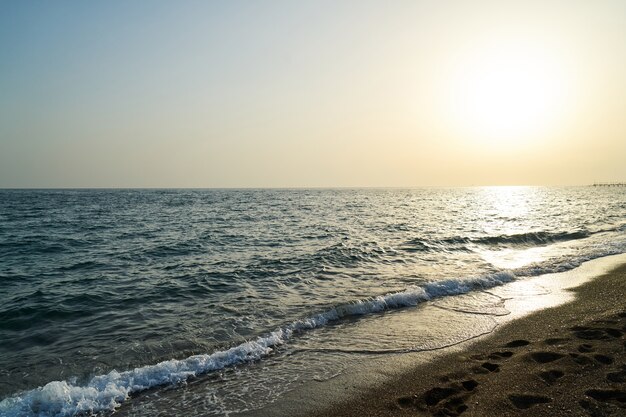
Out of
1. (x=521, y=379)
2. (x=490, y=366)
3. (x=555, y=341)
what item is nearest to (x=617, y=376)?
(x=521, y=379)

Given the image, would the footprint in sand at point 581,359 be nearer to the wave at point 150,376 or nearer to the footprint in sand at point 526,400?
the footprint in sand at point 526,400

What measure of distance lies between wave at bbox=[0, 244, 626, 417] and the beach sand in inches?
121

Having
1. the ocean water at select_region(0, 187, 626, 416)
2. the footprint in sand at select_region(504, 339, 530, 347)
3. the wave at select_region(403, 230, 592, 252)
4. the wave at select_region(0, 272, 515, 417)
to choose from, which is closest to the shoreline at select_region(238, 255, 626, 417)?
the footprint in sand at select_region(504, 339, 530, 347)

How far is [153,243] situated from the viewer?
24.9 metres

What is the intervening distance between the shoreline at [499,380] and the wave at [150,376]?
2.20 m


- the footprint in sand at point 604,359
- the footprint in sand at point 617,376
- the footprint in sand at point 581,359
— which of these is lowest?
the footprint in sand at point 581,359

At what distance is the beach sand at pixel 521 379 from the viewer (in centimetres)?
563

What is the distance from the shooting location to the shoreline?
5688 millimetres

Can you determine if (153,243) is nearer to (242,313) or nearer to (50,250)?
(50,250)

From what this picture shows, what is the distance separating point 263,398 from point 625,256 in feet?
73.9

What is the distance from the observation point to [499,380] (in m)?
6.55

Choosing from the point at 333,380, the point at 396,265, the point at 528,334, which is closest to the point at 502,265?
the point at 396,265

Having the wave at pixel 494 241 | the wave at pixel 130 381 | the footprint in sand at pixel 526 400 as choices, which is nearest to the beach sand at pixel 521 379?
the footprint in sand at pixel 526 400

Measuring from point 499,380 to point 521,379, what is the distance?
346 millimetres
